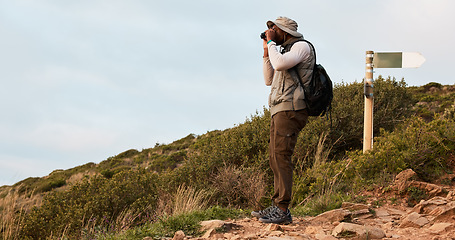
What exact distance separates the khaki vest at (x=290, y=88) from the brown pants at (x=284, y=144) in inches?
3.2

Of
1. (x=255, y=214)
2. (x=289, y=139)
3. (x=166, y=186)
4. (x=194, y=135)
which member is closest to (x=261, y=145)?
(x=166, y=186)

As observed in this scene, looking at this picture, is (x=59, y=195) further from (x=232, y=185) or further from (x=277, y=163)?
(x=277, y=163)

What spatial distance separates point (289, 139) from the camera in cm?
481

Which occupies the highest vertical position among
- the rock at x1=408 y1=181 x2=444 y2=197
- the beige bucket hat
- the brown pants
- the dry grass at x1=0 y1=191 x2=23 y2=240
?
the beige bucket hat

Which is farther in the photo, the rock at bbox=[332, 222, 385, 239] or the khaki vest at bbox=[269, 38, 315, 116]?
the rock at bbox=[332, 222, 385, 239]

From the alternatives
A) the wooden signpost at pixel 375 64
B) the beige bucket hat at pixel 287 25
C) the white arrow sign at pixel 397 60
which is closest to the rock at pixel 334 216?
the beige bucket hat at pixel 287 25

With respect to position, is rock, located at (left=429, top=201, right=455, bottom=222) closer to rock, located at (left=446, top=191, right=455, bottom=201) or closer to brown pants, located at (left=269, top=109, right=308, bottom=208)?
rock, located at (left=446, top=191, right=455, bottom=201)

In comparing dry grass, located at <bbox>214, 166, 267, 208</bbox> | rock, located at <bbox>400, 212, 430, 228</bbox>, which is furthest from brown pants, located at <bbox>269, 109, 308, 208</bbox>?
dry grass, located at <bbox>214, 166, 267, 208</bbox>

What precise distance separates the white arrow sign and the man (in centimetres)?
471

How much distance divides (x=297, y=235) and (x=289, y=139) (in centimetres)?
108

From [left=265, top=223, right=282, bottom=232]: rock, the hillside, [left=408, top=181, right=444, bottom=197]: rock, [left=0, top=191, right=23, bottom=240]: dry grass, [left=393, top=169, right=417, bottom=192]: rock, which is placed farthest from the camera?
[left=0, top=191, right=23, bottom=240]: dry grass

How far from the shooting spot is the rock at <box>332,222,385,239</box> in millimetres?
4883

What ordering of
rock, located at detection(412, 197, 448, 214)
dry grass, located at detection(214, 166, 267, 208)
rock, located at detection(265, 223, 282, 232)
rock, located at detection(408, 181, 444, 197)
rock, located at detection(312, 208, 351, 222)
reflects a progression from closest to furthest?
rock, located at detection(265, 223, 282, 232) < rock, located at detection(312, 208, 351, 222) < rock, located at detection(412, 197, 448, 214) < rock, located at detection(408, 181, 444, 197) < dry grass, located at detection(214, 166, 267, 208)

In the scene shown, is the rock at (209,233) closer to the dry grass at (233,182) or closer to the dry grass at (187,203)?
the dry grass at (187,203)
